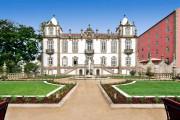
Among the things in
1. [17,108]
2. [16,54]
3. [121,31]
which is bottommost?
[17,108]

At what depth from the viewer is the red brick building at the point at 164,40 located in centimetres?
5747

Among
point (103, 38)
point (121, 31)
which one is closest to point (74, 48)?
point (103, 38)

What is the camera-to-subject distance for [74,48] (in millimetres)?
64938

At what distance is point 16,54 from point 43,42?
8.95m

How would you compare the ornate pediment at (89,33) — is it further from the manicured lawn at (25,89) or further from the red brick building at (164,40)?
the manicured lawn at (25,89)

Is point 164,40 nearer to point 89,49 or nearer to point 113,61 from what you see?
point 113,61

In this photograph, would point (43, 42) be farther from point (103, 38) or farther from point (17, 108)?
point (17, 108)

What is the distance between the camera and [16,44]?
58.7 meters

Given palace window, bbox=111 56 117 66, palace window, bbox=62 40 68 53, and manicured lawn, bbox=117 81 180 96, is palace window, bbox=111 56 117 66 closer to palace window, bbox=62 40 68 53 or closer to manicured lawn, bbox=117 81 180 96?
palace window, bbox=62 40 68 53

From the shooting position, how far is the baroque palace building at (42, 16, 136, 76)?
64.1m

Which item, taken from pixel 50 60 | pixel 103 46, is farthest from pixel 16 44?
pixel 103 46

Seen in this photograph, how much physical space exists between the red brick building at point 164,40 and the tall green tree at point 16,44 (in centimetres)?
2481

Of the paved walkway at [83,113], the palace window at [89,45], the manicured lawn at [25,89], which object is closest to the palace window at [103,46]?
the palace window at [89,45]

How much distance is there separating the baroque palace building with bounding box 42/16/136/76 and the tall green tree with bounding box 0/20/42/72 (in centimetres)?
405
